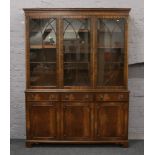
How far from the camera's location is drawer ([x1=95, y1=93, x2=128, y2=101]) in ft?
12.7

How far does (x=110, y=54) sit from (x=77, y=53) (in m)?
0.50

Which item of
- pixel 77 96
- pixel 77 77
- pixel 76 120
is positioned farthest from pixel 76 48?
pixel 76 120

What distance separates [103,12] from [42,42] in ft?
3.26

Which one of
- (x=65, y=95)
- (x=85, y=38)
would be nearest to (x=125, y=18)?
(x=85, y=38)

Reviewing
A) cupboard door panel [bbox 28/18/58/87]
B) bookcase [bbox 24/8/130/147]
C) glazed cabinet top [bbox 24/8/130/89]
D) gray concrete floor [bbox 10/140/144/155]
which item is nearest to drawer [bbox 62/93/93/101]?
bookcase [bbox 24/8/130/147]

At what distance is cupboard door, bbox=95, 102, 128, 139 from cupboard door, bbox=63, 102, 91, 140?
0.45 ft

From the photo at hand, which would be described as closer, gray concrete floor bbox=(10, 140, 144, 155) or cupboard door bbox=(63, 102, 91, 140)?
gray concrete floor bbox=(10, 140, 144, 155)

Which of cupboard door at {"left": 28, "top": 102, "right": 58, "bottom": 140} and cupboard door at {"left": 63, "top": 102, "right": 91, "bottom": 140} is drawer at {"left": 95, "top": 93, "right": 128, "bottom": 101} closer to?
cupboard door at {"left": 63, "top": 102, "right": 91, "bottom": 140}

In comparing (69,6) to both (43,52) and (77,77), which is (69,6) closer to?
(43,52)

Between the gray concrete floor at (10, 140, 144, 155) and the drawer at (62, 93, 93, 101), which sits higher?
the drawer at (62, 93, 93, 101)

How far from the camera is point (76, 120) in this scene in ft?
12.9

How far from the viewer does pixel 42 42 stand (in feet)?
12.9
